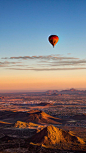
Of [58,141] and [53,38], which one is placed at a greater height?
[53,38]

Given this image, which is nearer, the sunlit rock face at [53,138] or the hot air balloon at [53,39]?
the sunlit rock face at [53,138]

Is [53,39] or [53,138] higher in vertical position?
[53,39]

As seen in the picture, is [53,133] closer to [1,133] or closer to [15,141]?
[15,141]

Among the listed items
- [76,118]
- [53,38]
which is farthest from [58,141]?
[76,118]

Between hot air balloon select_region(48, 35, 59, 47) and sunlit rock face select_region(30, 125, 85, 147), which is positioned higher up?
hot air balloon select_region(48, 35, 59, 47)

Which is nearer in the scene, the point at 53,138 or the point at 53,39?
the point at 53,138

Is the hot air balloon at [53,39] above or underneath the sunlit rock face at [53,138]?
above

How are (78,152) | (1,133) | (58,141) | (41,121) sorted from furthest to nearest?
(41,121) → (1,133) → (58,141) → (78,152)

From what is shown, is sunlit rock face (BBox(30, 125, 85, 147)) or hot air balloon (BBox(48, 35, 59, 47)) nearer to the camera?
sunlit rock face (BBox(30, 125, 85, 147))

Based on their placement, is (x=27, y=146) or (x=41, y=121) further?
(x=41, y=121)

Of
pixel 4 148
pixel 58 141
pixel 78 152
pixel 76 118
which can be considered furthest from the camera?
pixel 76 118
